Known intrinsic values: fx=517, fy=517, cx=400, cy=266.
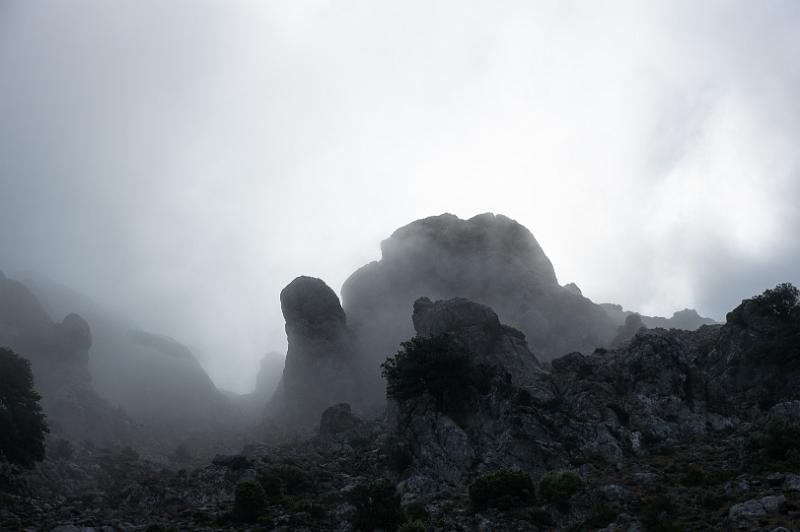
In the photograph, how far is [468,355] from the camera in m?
49.3

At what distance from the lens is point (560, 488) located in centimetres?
2516

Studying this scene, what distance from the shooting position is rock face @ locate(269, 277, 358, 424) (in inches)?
3588

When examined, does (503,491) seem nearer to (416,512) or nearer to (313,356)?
(416,512)

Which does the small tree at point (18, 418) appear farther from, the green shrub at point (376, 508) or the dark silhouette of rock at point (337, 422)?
the green shrub at point (376, 508)

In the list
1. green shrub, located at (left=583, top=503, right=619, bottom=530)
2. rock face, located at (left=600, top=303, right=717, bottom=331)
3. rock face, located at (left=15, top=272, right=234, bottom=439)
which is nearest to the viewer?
green shrub, located at (left=583, top=503, right=619, bottom=530)

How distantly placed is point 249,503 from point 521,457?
18948 mm

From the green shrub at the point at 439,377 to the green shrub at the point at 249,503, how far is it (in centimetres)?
1916

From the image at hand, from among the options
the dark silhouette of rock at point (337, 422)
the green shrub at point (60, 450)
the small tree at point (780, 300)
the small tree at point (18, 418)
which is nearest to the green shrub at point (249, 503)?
the small tree at point (18, 418)

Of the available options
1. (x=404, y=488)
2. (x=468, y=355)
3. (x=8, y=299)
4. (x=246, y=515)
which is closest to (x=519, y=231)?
(x=468, y=355)

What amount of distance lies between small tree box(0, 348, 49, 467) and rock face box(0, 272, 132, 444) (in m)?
24.3

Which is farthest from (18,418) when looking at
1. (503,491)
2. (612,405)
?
(612,405)

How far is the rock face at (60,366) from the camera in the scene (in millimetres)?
79938

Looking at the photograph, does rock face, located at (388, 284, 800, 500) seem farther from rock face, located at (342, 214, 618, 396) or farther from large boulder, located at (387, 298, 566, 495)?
rock face, located at (342, 214, 618, 396)

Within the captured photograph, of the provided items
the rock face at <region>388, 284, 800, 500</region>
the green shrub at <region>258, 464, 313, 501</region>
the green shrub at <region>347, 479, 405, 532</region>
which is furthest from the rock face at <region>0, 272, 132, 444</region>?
the green shrub at <region>347, 479, 405, 532</region>
